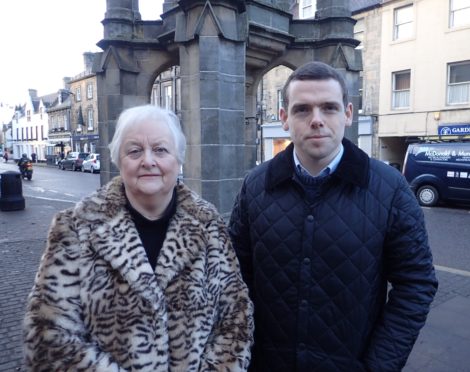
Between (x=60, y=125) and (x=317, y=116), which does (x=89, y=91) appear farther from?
(x=317, y=116)

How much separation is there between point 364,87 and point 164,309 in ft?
74.2

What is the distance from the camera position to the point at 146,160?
1862mm

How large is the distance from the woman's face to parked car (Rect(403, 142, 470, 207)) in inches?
537

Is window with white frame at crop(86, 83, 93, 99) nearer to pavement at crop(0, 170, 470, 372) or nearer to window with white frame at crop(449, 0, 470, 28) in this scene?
window with white frame at crop(449, 0, 470, 28)

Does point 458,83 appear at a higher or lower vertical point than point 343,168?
higher

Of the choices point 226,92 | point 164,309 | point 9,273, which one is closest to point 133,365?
point 164,309

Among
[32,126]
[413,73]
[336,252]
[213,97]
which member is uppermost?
[413,73]

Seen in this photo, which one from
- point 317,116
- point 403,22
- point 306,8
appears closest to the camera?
point 317,116

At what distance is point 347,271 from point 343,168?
0.49 m

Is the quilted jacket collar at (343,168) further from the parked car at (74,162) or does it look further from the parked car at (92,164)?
the parked car at (74,162)

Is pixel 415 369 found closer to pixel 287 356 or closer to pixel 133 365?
pixel 287 356

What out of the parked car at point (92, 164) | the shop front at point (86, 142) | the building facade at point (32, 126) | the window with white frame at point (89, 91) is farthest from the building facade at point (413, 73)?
the building facade at point (32, 126)

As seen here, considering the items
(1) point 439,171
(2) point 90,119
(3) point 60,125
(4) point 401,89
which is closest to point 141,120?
(1) point 439,171

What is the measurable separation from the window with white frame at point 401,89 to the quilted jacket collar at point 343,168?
2097 cm
